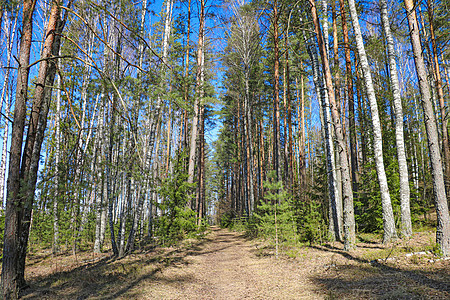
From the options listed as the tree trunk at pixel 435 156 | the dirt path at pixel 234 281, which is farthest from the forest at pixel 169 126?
the dirt path at pixel 234 281

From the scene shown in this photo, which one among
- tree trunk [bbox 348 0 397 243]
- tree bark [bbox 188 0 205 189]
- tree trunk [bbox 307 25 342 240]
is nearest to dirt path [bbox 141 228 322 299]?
tree trunk [bbox 307 25 342 240]

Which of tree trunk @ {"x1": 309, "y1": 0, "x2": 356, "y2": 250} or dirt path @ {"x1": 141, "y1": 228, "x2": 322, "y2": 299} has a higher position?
tree trunk @ {"x1": 309, "y1": 0, "x2": 356, "y2": 250}

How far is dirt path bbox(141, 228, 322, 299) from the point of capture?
4.89 metres

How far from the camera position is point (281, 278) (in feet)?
19.2

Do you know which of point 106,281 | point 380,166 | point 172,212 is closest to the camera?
point 106,281

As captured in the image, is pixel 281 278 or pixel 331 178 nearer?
pixel 281 278

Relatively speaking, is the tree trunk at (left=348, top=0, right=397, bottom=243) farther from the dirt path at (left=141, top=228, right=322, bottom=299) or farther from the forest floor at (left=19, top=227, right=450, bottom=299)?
the dirt path at (left=141, top=228, right=322, bottom=299)

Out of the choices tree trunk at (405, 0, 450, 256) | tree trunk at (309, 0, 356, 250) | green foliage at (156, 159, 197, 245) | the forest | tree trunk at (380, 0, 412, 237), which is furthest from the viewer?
green foliage at (156, 159, 197, 245)

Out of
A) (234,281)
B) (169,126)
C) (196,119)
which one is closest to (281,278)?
(234,281)

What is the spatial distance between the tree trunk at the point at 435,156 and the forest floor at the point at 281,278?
555 mm

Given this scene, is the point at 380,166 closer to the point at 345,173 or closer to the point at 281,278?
the point at 345,173

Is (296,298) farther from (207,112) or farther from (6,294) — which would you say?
(207,112)

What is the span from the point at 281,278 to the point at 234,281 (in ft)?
3.84

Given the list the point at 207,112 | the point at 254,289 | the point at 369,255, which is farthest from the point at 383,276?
the point at 207,112
